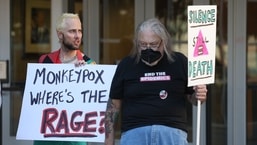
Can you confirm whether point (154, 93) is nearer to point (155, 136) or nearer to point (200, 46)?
point (155, 136)

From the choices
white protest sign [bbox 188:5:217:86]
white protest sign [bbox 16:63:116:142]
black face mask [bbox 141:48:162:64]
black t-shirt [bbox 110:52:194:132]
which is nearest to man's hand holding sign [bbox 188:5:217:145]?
white protest sign [bbox 188:5:217:86]

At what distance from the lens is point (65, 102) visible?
4.45 m

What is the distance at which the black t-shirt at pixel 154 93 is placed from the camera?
352 cm

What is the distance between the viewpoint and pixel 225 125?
22.7ft

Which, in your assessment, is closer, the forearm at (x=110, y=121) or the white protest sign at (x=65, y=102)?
the forearm at (x=110, y=121)

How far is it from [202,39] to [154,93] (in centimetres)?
56

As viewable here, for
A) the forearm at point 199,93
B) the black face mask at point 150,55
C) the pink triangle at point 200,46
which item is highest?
the pink triangle at point 200,46

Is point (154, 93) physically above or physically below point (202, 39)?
below

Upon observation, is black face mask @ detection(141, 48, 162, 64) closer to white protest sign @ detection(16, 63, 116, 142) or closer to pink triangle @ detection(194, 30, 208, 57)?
pink triangle @ detection(194, 30, 208, 57)

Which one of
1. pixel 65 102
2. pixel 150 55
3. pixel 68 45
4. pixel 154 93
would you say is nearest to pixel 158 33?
pixel 150 55

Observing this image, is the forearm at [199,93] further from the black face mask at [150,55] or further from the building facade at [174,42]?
the building facade at [174,42]

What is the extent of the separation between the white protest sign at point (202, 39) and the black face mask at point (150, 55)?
0.31 meters

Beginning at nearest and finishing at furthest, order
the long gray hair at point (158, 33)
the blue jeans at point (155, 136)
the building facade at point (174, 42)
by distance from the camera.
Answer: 1. the blue jeans at point (155, 136)
2. the long gray hair at point (158, 33)
3. the building facade at point (174, 42)

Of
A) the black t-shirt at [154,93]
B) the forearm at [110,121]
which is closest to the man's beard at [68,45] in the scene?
the forearm at [110,121]
